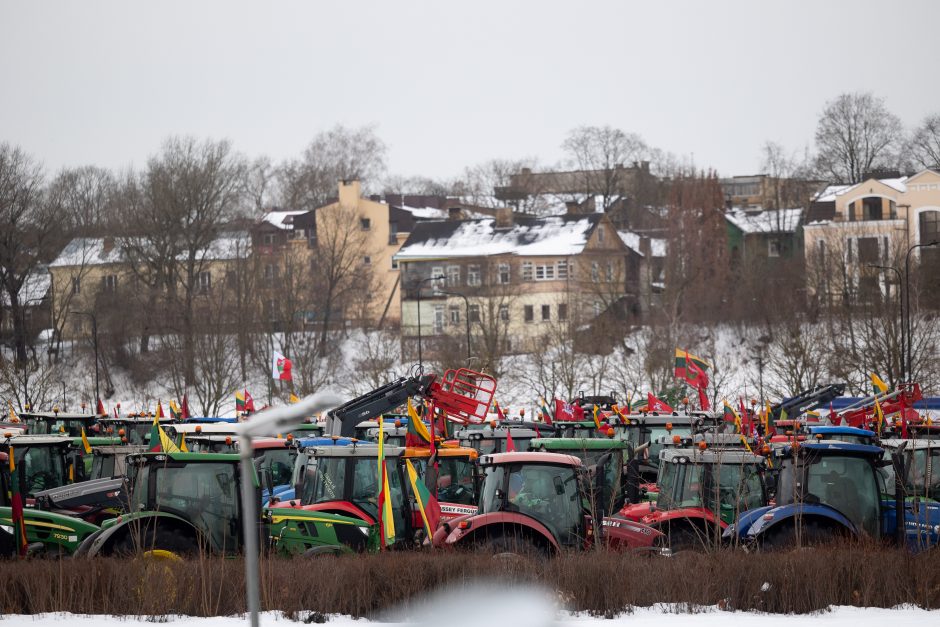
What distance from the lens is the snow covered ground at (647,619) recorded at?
498 inches

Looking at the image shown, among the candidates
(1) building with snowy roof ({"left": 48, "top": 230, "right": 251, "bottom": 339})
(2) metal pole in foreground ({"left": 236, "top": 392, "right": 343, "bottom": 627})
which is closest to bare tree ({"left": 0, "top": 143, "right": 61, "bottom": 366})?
(1) building with snowy roof ({"left": 48, "top": 230, "right": 251, "bottom": 339})

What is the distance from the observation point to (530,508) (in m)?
15.1

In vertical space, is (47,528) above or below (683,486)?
below

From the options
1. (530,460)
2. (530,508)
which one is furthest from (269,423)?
(530,508)

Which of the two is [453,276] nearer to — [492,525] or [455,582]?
[492,525]

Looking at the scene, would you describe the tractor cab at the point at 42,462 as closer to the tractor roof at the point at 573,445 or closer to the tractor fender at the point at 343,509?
the tractor fender at the point at 343,509

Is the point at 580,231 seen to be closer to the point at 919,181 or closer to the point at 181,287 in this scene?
the point at 919,181

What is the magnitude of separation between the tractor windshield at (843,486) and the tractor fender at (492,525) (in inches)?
134

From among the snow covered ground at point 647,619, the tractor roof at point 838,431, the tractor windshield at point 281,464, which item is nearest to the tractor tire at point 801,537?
the snow covered ground at point 647,619

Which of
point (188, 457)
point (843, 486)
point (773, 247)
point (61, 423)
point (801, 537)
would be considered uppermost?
point (773, 247)

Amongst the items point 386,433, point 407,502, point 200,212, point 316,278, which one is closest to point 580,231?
point 316,278

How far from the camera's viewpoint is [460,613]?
12852mm

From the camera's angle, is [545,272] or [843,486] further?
[545,272]

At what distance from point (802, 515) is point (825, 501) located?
1.60 feet
